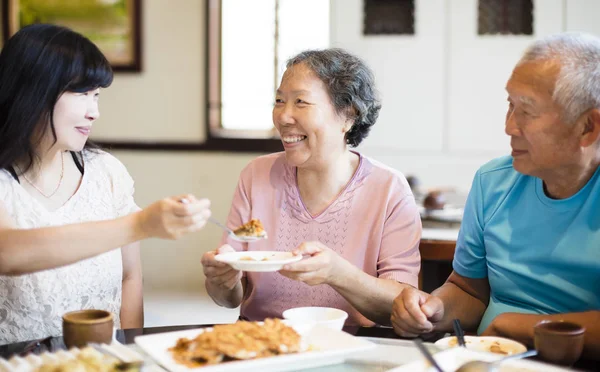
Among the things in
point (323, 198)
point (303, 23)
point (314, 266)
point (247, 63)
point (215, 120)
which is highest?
point (303, 23)

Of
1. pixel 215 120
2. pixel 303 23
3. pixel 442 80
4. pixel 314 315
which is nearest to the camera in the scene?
pixel 314 315

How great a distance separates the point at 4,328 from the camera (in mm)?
2008

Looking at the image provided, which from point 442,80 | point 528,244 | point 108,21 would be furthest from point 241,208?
point 108,21

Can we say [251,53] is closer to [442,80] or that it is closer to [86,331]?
[442,80]

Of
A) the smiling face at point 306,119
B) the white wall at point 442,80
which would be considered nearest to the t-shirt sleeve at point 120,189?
the smiling face at point 306,119

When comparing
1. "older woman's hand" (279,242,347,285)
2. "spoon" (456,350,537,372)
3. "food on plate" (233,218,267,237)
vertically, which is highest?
"food on plate" (233,218,267,237)

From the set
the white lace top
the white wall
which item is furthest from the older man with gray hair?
the white wall

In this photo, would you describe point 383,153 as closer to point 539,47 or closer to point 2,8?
point 539,47

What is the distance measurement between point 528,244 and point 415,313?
37cm

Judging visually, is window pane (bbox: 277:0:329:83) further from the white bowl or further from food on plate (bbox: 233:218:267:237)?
the white bowl

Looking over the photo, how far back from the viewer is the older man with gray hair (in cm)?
176

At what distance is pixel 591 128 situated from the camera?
70.6 inches

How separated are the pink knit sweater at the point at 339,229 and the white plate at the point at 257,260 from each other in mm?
330

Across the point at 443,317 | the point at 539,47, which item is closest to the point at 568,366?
the point at 443,317
